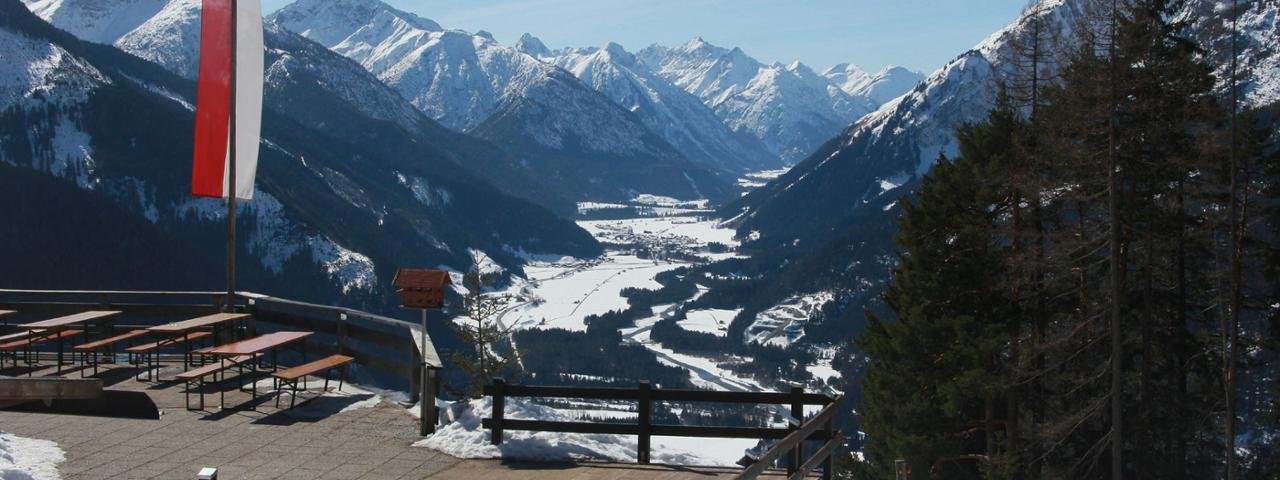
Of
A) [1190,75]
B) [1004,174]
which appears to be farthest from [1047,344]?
[1190,75]

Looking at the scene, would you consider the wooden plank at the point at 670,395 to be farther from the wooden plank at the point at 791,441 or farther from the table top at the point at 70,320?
the table top at the point at 70,320

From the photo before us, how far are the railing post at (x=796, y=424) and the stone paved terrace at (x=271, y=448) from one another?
109 cm

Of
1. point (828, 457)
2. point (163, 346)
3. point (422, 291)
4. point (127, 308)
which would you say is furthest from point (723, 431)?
point (127, 308)

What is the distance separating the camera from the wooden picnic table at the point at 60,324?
68.5ft

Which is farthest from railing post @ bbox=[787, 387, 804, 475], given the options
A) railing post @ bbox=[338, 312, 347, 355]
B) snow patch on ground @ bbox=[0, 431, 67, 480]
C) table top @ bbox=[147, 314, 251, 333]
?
table top @ bbox=[147, 314, 251, 333]

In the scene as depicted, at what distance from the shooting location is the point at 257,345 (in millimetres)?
19078

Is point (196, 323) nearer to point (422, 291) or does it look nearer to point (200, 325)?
point (200, 325)

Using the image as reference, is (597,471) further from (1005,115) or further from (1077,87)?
(1005,115)

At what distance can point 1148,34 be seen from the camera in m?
27.0

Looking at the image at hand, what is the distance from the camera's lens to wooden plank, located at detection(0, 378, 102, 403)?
1030 centimetres

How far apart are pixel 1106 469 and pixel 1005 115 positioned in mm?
10930

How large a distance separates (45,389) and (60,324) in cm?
1191

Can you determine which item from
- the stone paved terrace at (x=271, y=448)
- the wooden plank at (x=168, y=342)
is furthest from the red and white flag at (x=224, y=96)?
the stone paved terrace at (x=271, y=448)

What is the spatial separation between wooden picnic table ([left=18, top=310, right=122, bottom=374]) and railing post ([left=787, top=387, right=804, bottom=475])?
1458cm
